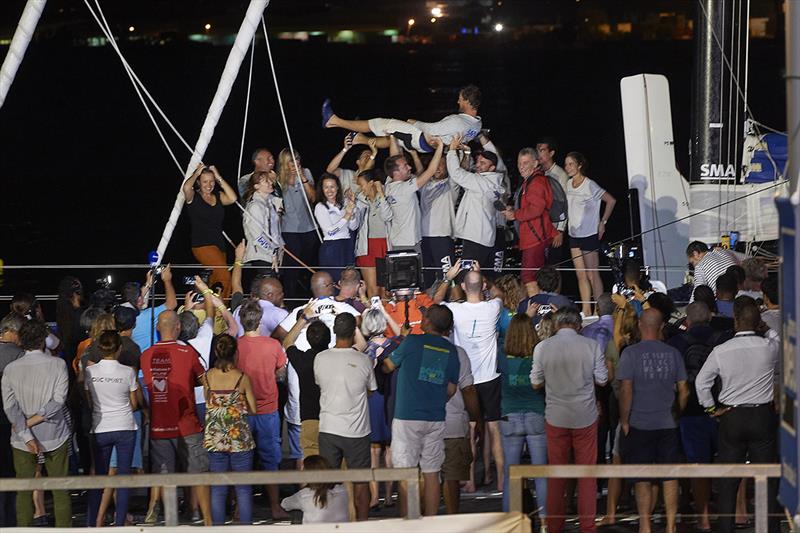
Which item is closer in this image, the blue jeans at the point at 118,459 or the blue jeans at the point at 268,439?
the blue jeans at the point at 118,459

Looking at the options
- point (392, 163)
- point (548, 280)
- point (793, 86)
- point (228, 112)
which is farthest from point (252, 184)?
point (228, 112)

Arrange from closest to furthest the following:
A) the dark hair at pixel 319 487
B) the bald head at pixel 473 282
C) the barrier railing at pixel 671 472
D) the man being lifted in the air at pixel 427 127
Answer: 1. the barrier railing at pixel 671 472
2. the dark hair at pixel 319 487
3. the bald head at pixel 473 282
4. the man being lifted in the air at pixel 427 127

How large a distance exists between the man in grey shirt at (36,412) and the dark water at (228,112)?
16.3 metres

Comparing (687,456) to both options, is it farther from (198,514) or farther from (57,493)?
(57,493)

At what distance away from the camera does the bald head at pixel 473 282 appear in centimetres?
948

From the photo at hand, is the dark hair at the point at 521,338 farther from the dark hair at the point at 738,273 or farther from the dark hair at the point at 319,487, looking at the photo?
the dark hair at the point at 738,273

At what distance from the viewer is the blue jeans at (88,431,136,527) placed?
880 centimetres

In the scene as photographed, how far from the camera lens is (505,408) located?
354 inches

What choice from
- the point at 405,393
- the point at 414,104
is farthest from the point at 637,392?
the point at 414,104

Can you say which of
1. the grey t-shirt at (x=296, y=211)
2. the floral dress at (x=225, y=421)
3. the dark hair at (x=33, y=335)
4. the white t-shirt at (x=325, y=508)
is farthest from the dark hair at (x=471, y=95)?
the white t-shirt at (x=325, y=508)

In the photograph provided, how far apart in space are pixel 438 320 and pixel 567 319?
832mm

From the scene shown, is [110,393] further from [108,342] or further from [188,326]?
[188,326]

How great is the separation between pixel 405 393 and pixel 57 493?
2317mm

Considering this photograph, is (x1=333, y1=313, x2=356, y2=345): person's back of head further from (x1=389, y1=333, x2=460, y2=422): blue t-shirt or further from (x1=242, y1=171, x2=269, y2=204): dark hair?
(x1=242, y1=171, x2=269, y2=204): dark hair
